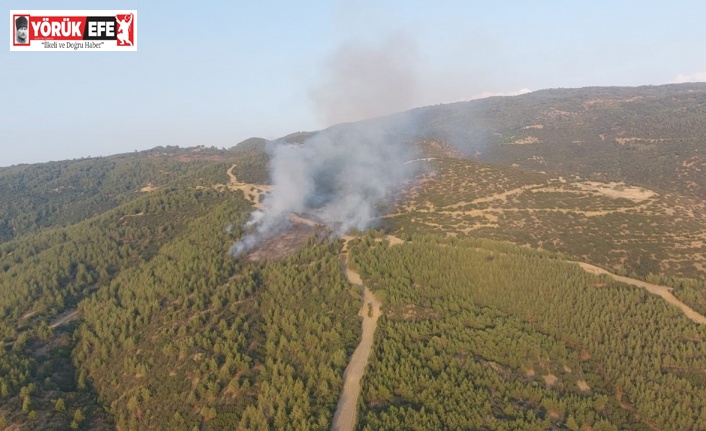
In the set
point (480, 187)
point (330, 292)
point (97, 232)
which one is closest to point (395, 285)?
point (330, 292)

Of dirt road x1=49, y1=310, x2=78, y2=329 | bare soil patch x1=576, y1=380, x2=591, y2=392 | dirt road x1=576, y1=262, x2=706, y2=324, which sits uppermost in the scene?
dirt road x1=576, y1=262, x2=706, y2=324

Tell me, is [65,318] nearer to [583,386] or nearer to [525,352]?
[525,352]

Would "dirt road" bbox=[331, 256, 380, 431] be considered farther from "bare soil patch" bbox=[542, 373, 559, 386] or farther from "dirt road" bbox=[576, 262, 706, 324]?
"dirt road" bbox=[576, 262, 706, 324]

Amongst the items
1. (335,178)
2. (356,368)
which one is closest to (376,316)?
(356,368)

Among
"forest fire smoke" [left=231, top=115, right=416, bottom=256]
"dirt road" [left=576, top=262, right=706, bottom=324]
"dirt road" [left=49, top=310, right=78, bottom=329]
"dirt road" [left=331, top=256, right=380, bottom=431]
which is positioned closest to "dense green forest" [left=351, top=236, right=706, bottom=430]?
"dirt road" [left=331, top=256, right=380, bottom=431]

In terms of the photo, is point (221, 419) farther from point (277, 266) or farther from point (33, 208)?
point (33, 208)

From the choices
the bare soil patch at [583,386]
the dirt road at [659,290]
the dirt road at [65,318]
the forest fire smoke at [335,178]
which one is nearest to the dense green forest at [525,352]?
the bare soil patch at [583,386]

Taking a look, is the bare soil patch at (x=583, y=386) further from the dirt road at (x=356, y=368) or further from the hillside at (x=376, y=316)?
the dirt road at (x=356, y=368)
